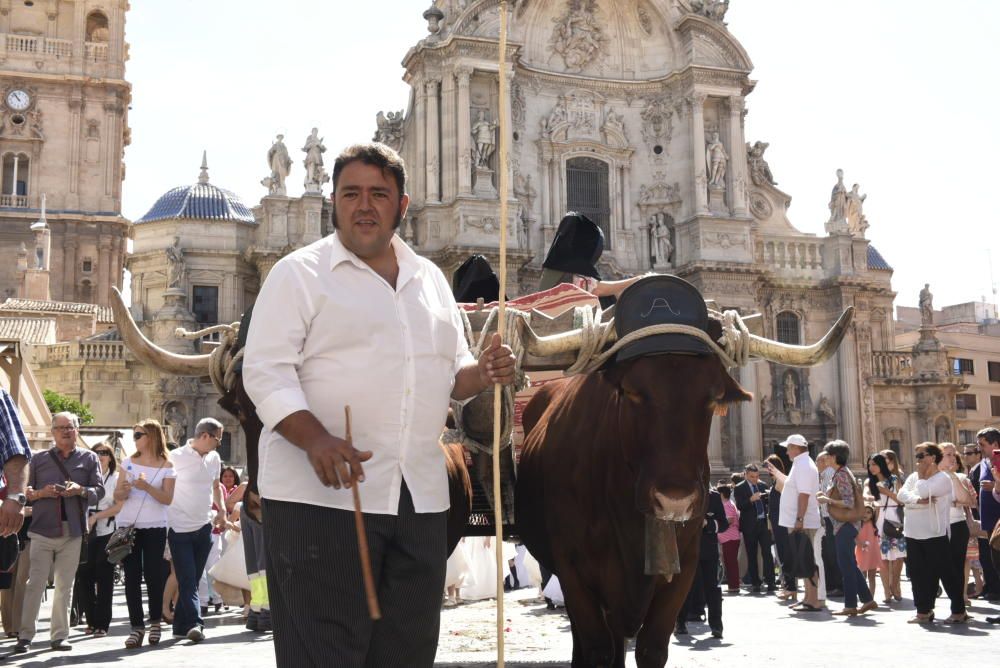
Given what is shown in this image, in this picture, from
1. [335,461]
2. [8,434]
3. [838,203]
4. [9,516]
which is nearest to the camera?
[335,461]

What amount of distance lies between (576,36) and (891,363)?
17.1 metres

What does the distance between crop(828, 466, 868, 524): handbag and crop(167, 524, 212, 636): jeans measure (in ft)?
22.3

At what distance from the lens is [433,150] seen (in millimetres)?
32781

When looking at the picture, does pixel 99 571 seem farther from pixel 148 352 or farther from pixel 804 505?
pixel 804 505

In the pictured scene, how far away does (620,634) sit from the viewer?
4.59 metres

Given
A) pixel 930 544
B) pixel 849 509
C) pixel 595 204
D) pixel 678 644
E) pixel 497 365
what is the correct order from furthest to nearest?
pixel 595 204 → pixel 849 509 → pixel 930 544 → pixel 678 644 → pixel 497 365

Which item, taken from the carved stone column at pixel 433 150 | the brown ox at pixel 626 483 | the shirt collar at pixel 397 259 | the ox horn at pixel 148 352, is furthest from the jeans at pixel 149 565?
the carved stone column at pixel 433 150

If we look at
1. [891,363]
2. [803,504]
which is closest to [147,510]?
[803,504]

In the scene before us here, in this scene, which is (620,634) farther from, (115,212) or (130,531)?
(115,212)

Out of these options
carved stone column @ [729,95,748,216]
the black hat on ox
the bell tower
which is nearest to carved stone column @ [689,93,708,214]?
carved stone column @ [729,95,748,216]

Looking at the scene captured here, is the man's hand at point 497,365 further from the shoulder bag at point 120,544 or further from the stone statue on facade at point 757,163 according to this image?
the stone statue on facade at point 757,163

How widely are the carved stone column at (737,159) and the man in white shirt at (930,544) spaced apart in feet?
80.5

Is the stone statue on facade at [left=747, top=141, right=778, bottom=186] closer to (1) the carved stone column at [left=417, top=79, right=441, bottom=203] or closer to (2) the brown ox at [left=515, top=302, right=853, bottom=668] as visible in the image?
(1) the carved stone column at [left=417, top=79, right=441, bottom=203]

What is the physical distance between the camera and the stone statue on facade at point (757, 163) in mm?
37531
